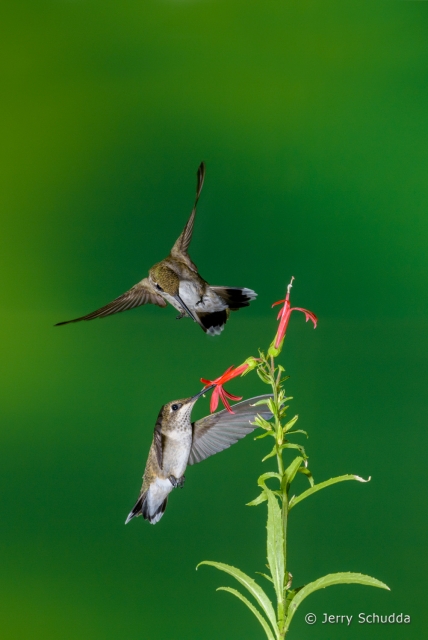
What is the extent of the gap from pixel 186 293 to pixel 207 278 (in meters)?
0.15

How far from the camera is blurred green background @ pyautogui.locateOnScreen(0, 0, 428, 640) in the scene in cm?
168

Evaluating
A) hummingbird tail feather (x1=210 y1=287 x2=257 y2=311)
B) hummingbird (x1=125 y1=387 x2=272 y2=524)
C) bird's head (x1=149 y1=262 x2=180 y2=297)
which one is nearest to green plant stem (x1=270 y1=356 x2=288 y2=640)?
hummingbird (x1=125 y1=387 x2=272 y2=524)

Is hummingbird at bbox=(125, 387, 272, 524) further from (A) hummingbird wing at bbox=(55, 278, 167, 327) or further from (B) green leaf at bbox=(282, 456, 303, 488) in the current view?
(B) green leaf at bbox=(282, 456, 303, 488)

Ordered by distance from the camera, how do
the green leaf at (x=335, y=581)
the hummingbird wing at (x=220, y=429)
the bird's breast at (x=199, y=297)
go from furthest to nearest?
the bird's breast at (x=199, y=297) → the hummingbird wing at (x=220, y=429) → the green leaf at (x=335, y=581)

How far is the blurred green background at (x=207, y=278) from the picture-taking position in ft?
5.50

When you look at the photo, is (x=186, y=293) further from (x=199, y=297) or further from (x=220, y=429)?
(x=220, y=429)

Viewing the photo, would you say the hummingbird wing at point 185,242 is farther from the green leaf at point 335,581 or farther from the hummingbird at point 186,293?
the green leaf at point 335,581

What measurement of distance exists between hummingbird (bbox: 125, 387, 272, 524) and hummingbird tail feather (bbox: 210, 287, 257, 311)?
32 centimetres

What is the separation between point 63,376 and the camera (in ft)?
5.58

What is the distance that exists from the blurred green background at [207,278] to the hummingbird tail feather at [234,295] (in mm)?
59

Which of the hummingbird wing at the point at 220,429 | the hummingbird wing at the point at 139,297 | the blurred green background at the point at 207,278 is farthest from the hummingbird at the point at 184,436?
the hummingbird wing at the point at 139,297

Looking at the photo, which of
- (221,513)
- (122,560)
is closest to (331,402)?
(221,513)

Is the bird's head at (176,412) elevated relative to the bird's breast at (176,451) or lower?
elevated

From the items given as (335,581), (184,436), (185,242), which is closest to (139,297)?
(185,242)
